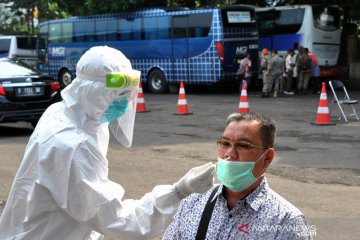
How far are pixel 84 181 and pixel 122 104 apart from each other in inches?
22.0

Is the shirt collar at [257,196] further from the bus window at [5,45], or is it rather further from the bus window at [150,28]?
the bus window at [5,45]

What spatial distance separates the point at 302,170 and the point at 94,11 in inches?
760

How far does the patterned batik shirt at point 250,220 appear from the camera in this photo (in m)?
2.24

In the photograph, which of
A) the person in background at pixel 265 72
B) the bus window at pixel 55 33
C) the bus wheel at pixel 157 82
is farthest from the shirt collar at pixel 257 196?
the bus window at pixel 55 33

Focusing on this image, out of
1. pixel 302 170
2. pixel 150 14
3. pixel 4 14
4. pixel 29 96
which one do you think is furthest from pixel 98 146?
pixel 4 14

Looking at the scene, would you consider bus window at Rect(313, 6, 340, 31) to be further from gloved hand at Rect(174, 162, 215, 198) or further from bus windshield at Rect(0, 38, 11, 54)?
gloved hand at Rect(174, 162, 215, 198)

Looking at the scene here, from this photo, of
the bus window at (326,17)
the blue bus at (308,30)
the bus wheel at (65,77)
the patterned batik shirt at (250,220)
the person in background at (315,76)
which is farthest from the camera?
the bus wheel at (65,77)

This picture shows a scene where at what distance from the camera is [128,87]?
288 cm

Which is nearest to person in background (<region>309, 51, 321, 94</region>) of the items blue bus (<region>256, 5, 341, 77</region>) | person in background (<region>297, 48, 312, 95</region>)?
person in background (<region>297, 48, 312, 95</region>)

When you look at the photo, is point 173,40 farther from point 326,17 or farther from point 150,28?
point 326,17

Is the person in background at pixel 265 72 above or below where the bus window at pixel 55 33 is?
below

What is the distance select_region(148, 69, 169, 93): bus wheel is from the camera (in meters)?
22.8

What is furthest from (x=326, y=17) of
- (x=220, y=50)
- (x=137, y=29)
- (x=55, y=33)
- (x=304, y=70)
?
(x=55, y=33)

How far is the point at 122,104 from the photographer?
3000 mm
